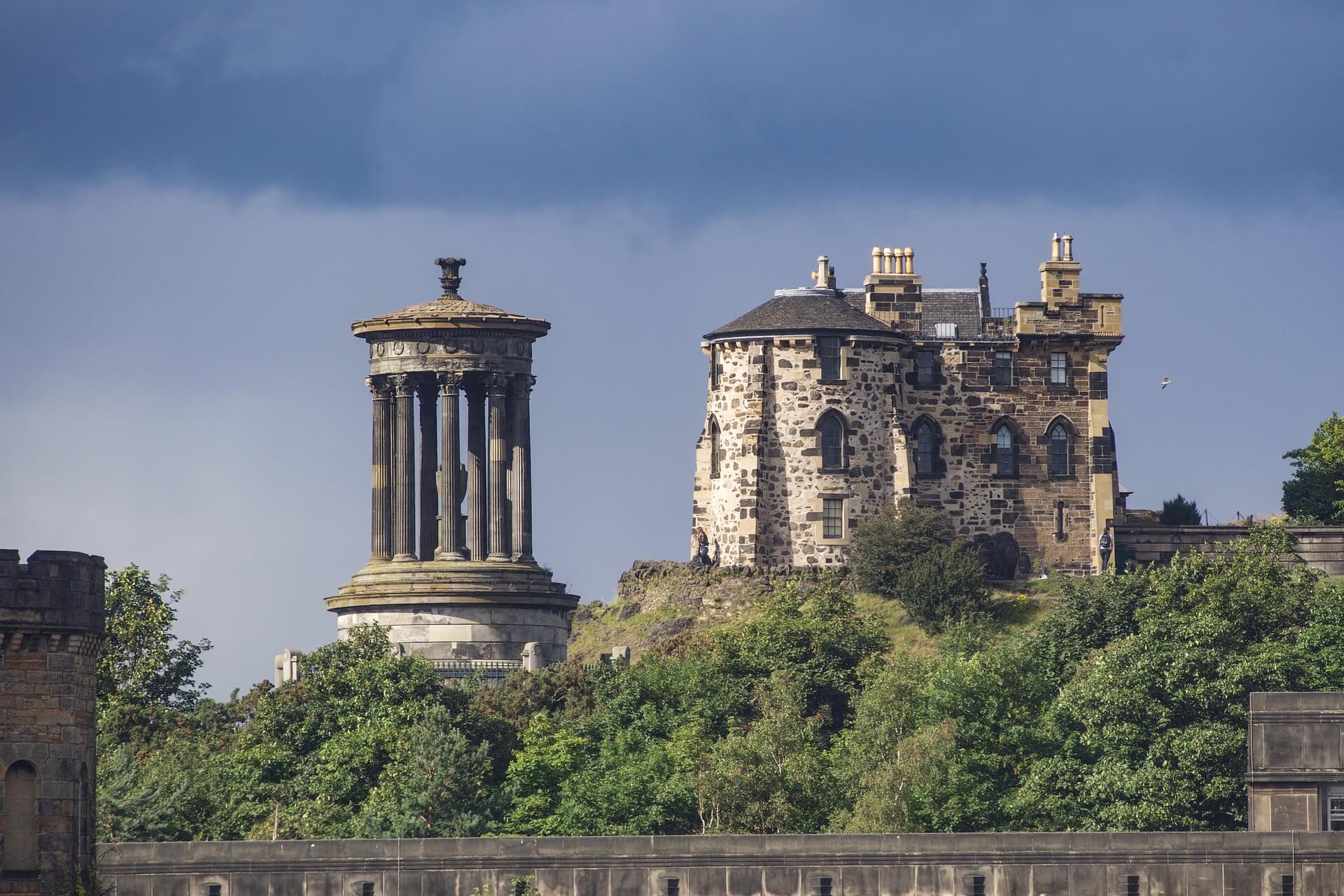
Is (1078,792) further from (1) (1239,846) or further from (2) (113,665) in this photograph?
(2) (113,665)

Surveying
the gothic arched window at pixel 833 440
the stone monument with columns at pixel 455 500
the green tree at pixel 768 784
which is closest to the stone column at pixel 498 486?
the stone monument with columns at pixel 455 500

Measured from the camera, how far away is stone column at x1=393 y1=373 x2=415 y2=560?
120062 millimetres

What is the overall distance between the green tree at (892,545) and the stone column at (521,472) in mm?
11003

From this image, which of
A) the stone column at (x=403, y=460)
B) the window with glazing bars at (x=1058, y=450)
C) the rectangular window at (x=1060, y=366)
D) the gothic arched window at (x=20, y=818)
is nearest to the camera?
the gothic arched window at (x=20, y=818)

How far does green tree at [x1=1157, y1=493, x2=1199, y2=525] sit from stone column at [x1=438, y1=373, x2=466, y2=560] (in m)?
28.1

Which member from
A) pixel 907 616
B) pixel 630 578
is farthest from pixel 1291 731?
pixel 630 578

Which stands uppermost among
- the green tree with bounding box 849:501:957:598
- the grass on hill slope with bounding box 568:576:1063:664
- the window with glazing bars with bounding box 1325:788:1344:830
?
the green tree with bounding box 849:501:957:598

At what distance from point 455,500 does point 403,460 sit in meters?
2.06

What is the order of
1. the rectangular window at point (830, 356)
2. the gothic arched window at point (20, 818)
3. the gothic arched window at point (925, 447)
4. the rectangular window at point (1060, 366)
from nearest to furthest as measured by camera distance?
the gothic arched window at point (20, 818) → the rectangular window at point (830, 356) → the gothic arched window at point (925, 447) → the rectangular window at point (1060, 366)

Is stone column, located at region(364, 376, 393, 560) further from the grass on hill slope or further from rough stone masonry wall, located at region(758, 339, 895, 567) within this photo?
rough stone masonry wall, located at region(758, 339, 895, 567)

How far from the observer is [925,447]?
427 feet

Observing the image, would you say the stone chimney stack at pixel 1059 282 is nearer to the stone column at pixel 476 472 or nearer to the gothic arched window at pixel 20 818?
the stone column at pixel 476 472

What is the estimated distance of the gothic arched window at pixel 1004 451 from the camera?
130125 mm

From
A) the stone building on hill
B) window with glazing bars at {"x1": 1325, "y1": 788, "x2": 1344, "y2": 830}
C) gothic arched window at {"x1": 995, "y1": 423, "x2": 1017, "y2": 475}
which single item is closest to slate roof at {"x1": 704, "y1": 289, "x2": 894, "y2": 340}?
the stone building on hill
